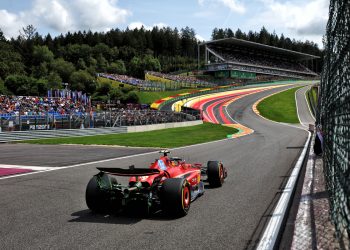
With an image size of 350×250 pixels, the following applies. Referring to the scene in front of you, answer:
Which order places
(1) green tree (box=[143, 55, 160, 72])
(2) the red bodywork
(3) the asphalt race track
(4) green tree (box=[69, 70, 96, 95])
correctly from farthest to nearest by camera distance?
(1) green tree (box=[143, 55, 160, 72]) → (4) green tree (box=[69, 70, 96, 95]) → (2) the red bodywork → (3) the asphalt race track

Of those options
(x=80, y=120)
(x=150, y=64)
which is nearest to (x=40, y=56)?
(x=150, y=64)

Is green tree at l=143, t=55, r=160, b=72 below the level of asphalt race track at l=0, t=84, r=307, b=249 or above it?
above

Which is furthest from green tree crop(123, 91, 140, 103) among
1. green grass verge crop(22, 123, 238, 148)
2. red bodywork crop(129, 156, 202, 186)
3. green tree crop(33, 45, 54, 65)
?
red bodywork crop(129, 156, 202, 186)

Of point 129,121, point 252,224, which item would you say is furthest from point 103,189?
point 129,121

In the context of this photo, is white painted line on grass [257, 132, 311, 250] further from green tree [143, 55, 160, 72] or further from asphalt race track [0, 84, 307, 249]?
green tree [143, 55, 160, 72]

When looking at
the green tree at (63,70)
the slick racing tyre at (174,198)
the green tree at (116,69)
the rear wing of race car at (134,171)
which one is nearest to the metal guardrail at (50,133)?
the rear wing of race car at (134,171)

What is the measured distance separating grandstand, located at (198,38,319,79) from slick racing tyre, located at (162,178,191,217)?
10454cm

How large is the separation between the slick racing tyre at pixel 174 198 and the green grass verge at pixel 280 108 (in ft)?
151

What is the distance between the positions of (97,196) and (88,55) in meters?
117

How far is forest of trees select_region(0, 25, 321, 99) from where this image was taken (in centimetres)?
7292

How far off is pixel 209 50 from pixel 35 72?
4800 cm

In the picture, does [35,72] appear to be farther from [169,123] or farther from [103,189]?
[103,189]

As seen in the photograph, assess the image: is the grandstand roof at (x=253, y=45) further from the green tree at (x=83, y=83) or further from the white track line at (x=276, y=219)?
the white track line at (x=276, y=219)

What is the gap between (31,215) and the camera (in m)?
6.66
